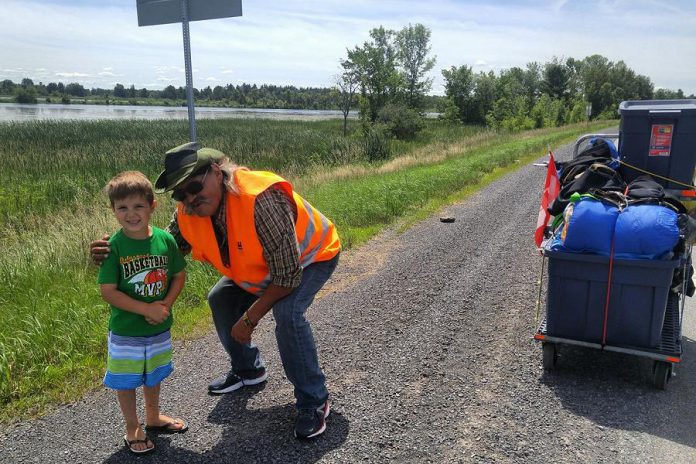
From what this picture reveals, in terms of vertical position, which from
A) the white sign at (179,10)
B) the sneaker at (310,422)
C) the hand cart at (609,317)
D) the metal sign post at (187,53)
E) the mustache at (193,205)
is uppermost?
the white sign at (179,10)

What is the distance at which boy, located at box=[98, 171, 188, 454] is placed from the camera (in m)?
2.56

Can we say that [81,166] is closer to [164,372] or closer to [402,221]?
[402,221]

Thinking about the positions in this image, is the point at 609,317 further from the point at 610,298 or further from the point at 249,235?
the point at 249,235

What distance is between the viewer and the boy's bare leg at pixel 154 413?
2.84 metres

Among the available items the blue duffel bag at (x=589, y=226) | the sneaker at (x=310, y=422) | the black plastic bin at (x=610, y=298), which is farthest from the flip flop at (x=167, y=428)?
the blue duffel bag at (x=589, y=226)

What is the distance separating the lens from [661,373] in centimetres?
338

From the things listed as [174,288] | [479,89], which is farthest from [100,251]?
[479,89]

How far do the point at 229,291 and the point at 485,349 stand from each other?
2.15 meters

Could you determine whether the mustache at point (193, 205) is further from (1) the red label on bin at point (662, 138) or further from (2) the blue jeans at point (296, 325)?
(1) the red label on bin at point (662, 138)

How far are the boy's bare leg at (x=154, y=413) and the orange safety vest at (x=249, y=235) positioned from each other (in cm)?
78

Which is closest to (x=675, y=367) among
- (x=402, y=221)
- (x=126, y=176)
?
(x=126, y=176)

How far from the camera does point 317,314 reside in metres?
4.83

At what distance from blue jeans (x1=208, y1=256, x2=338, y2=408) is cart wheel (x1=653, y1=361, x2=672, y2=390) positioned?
7.46ft

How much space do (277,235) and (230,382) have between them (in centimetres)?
137
